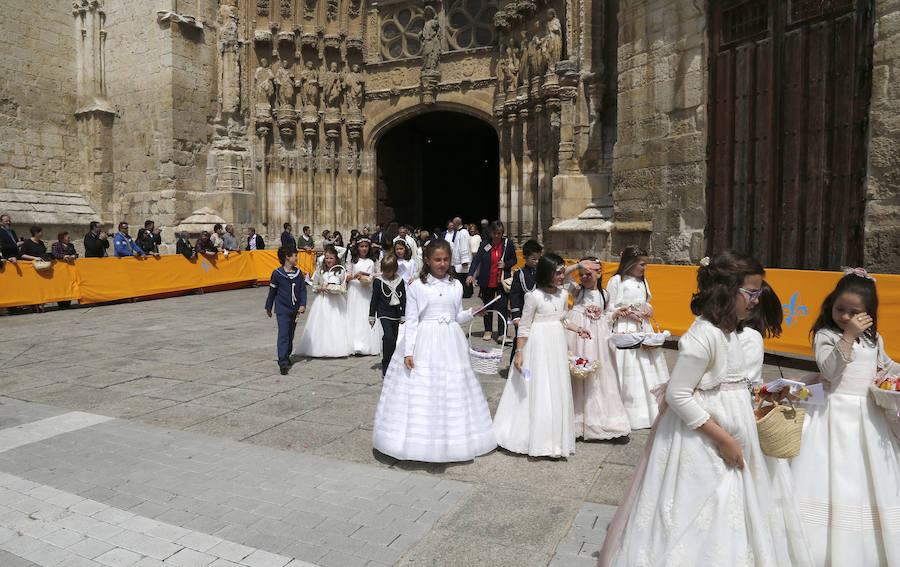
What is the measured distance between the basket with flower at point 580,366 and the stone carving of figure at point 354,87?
16331mm

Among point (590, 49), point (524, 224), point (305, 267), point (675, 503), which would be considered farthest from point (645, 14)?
point (305, 267)

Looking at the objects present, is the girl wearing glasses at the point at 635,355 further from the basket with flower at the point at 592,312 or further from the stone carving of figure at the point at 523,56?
the stone carving of figure at the point at 523,56

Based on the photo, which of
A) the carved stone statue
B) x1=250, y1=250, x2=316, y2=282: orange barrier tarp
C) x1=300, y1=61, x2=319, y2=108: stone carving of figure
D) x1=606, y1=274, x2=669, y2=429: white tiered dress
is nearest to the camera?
x1=606, y1=274, x2=669, y2=429: white tiered dress

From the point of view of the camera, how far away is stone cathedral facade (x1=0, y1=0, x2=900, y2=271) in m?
9.35

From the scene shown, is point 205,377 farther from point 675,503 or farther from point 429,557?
point 675,503

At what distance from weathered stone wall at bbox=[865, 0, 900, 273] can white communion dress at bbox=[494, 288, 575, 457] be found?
165 inches

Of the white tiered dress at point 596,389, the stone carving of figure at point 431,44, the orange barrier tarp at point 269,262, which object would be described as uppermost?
the stone carving of figure at point 431,44

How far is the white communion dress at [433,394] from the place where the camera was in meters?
4.54

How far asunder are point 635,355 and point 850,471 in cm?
258

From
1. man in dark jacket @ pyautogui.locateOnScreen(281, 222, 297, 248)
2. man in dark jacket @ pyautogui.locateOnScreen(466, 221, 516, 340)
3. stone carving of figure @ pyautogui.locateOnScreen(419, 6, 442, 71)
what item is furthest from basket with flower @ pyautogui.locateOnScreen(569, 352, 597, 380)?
stone carving of figure @ pyautogui.locateOnScreen(419, 6, 442, 71)

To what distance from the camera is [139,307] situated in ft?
44.0

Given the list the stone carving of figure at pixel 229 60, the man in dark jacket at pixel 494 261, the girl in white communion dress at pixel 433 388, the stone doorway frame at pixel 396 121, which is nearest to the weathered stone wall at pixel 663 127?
the man in dark jacket at pixel 494 261

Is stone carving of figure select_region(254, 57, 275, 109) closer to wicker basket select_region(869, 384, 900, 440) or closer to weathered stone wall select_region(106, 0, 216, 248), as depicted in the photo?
weathered stone wall select_region(106, 0, 216, 248)

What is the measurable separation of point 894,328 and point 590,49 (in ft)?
26.1
